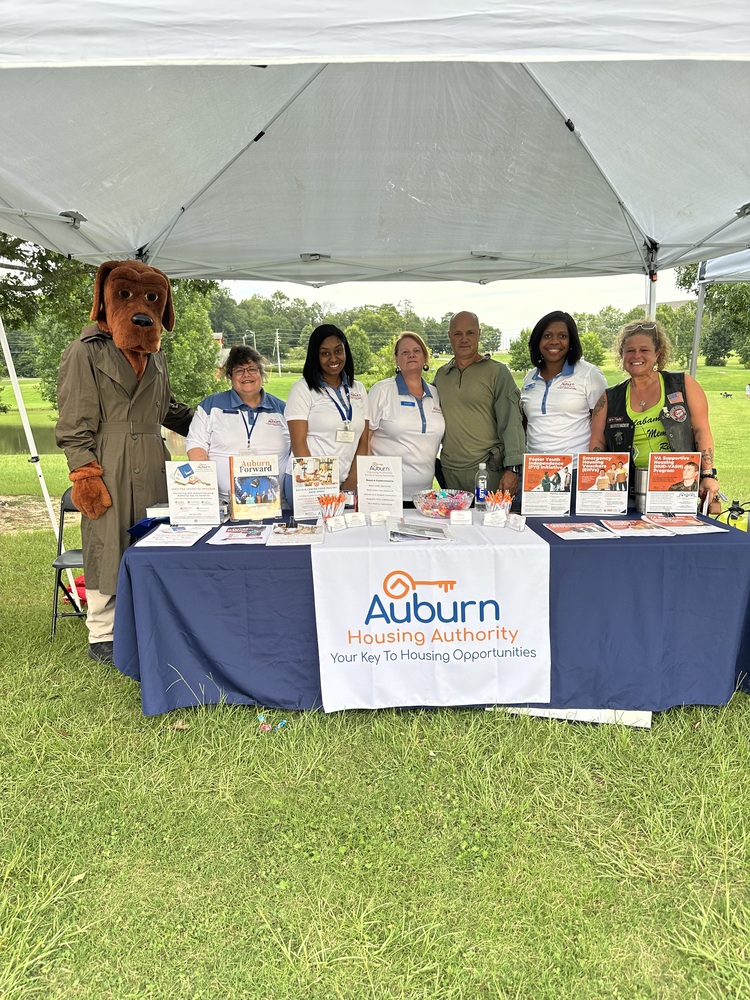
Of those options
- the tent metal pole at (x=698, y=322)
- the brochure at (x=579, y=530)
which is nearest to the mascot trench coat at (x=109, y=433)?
the brochure at (x=579, y=530)

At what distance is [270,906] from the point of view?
57.4 inches

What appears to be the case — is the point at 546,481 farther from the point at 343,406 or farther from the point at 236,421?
the point at 236,421

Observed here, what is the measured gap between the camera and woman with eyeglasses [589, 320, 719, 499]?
2.46 metres

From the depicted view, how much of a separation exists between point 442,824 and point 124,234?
3.62 metres

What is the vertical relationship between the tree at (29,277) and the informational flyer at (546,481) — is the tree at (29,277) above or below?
above

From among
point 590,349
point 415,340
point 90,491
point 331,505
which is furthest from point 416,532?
point 590,349

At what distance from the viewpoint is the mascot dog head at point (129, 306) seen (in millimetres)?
2498

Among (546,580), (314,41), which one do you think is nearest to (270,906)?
(546,580)

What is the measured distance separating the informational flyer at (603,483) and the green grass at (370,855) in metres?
0.81

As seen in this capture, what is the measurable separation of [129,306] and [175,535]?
3.32 ft

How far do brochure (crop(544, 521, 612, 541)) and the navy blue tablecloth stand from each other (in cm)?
5

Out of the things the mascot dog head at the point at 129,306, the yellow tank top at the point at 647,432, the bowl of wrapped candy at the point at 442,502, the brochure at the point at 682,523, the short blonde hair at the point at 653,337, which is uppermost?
the mascot dog head at the point at 129,306

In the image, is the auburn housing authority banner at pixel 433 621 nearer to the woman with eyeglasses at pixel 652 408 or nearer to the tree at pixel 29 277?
the woman with eyeglasses at pixel 652 408

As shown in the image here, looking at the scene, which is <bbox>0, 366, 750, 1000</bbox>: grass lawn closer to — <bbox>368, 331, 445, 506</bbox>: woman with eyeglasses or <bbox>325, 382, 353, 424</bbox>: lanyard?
<bbox>368, 331, 445, 506</bbox>: woman with eyeglasses
